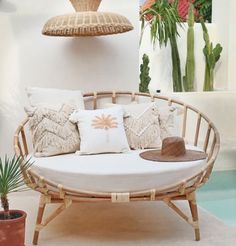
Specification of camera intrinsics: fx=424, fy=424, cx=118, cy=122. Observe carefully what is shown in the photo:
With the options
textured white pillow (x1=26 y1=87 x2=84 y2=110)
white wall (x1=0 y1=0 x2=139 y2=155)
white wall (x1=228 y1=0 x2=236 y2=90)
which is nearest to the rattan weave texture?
white wall (x1=0 y1=0 x2=139 y2=155)

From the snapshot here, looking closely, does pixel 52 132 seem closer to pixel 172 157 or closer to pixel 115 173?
pixel 115 173

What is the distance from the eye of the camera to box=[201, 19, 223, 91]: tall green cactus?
229 inches

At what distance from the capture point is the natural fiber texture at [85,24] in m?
3.10

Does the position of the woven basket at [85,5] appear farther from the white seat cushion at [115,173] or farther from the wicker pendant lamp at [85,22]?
the white seat cushion at [115,173]

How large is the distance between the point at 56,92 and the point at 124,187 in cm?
113

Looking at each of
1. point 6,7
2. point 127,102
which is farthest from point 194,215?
point 6,7

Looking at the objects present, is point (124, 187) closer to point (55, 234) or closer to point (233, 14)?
point (55, 234)

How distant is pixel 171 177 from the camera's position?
255cm

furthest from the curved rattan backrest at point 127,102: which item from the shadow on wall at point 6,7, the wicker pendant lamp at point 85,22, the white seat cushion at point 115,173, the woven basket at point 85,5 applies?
the shadow on wall at point 6,7

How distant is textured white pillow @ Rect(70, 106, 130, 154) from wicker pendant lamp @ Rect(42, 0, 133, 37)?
62 cm

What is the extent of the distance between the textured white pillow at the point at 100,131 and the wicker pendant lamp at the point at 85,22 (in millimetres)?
624

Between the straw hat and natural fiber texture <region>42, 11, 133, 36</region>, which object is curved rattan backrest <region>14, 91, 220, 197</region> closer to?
the straw hat

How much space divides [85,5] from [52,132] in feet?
3.38

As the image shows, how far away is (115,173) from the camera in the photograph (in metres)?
2.47
